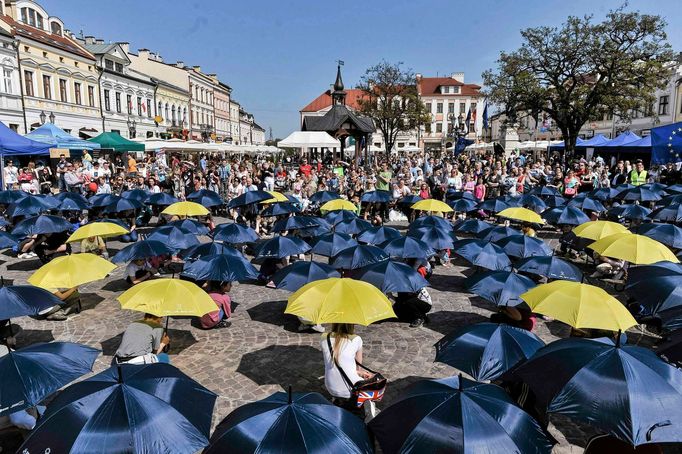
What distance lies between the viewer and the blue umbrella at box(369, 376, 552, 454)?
308 centimetres

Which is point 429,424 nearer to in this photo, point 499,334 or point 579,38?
point 499,334

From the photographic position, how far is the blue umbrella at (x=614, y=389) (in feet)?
10.8

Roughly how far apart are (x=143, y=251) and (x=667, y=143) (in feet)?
74.6

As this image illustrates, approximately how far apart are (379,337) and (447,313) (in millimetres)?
1821

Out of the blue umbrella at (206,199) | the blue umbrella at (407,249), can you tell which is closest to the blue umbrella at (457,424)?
the blue umbrella at (407,249)

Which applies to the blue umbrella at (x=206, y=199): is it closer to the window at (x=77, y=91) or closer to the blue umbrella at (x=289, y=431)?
the blue umbrella at (x=289, y=431)

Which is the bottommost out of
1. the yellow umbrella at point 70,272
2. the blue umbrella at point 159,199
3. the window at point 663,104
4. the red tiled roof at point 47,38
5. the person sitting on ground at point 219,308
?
the person sitting on ground at point 219,308

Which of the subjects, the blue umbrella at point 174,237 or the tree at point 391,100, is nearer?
the blue umbrella at point 174,237

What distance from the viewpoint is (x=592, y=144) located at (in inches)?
1366

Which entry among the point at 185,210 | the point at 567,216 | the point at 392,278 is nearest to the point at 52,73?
the point at 185,210

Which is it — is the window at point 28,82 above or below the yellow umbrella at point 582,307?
above

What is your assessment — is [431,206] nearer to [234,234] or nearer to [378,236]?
[378,236]

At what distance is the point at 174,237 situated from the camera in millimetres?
Answer: 9773

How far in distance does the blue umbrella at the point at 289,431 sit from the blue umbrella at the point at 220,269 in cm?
432
